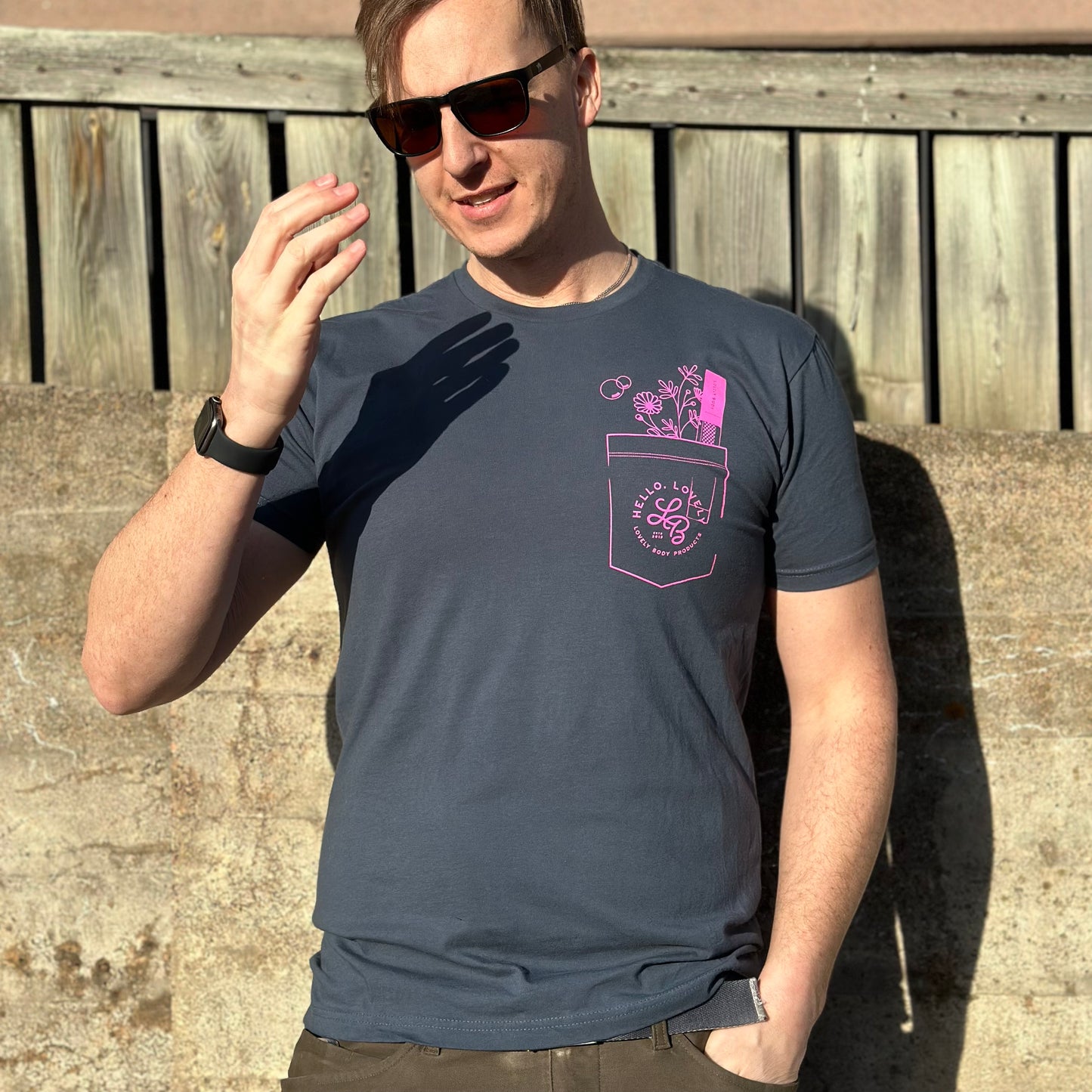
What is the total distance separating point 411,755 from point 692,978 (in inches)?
23.0

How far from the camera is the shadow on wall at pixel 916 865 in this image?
2.78 m

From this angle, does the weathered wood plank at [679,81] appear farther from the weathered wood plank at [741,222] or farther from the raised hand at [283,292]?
the raised hand at [283,292]

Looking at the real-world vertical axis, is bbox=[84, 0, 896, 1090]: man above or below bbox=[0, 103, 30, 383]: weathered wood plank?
below

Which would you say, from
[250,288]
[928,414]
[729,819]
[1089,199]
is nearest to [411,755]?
[729,819]

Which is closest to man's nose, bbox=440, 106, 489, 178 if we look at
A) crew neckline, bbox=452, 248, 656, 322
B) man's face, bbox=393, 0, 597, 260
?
man's face, bbox=393, 0, 597, 260

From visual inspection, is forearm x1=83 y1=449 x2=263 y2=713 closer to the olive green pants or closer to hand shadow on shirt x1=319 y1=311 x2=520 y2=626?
hand shadow on shirt x1=319 y1=311 x2=520 y2=626

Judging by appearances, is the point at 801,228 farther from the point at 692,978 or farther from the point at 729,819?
the point at 692,978

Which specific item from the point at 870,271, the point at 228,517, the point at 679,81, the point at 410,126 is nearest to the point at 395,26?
the point at 410,126

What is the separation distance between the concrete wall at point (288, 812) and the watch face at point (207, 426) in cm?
96

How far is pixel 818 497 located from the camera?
6.97 ft

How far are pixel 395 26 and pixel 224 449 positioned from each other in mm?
858

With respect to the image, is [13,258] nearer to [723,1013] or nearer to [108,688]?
[108,688]

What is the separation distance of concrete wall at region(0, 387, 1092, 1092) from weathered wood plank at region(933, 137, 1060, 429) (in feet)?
1.29

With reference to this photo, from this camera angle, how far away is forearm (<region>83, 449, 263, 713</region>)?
6.13 ft
